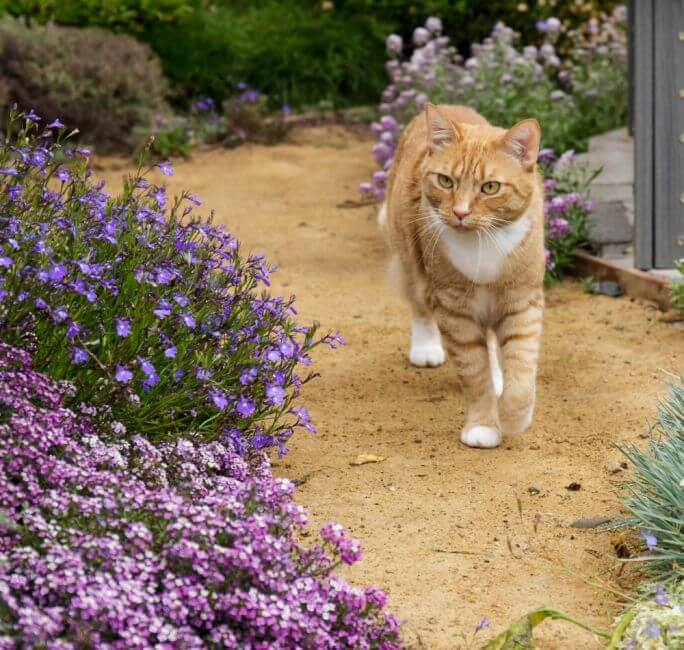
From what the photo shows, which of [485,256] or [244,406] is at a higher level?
[485,256]

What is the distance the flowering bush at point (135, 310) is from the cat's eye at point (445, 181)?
870 mm

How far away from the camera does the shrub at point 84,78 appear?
923cm

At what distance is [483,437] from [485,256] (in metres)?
0.68

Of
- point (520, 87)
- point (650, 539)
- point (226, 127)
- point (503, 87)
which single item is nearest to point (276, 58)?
point (226, 127)

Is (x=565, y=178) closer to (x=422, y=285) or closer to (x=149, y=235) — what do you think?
(x=422, y=285)

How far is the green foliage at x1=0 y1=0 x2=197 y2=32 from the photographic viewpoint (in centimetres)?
1005

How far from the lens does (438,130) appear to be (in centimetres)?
437

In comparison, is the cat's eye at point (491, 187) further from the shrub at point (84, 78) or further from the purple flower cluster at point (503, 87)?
the shrub at point (84, 78)

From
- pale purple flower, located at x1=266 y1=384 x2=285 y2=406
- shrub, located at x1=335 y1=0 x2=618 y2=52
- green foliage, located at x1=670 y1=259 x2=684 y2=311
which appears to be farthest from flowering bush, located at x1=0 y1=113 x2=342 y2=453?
shrub, located at x1=335 y1=0 x2=618 y2=52

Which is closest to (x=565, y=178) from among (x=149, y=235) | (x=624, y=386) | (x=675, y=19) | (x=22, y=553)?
(x=675, y=19)

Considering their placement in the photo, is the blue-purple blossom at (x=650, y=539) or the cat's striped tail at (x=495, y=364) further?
the cat's striped tail at (x=495, y=364)

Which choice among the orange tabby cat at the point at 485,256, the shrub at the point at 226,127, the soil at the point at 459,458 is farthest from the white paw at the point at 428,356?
the shrub at the point at 226,127

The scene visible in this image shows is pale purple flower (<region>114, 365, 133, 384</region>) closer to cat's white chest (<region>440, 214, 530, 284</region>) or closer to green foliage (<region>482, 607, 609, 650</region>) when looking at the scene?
green foliage (<region>482, 607, 609, 650</region>)

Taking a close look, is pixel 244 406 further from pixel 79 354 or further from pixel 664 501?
pixel 664 501
